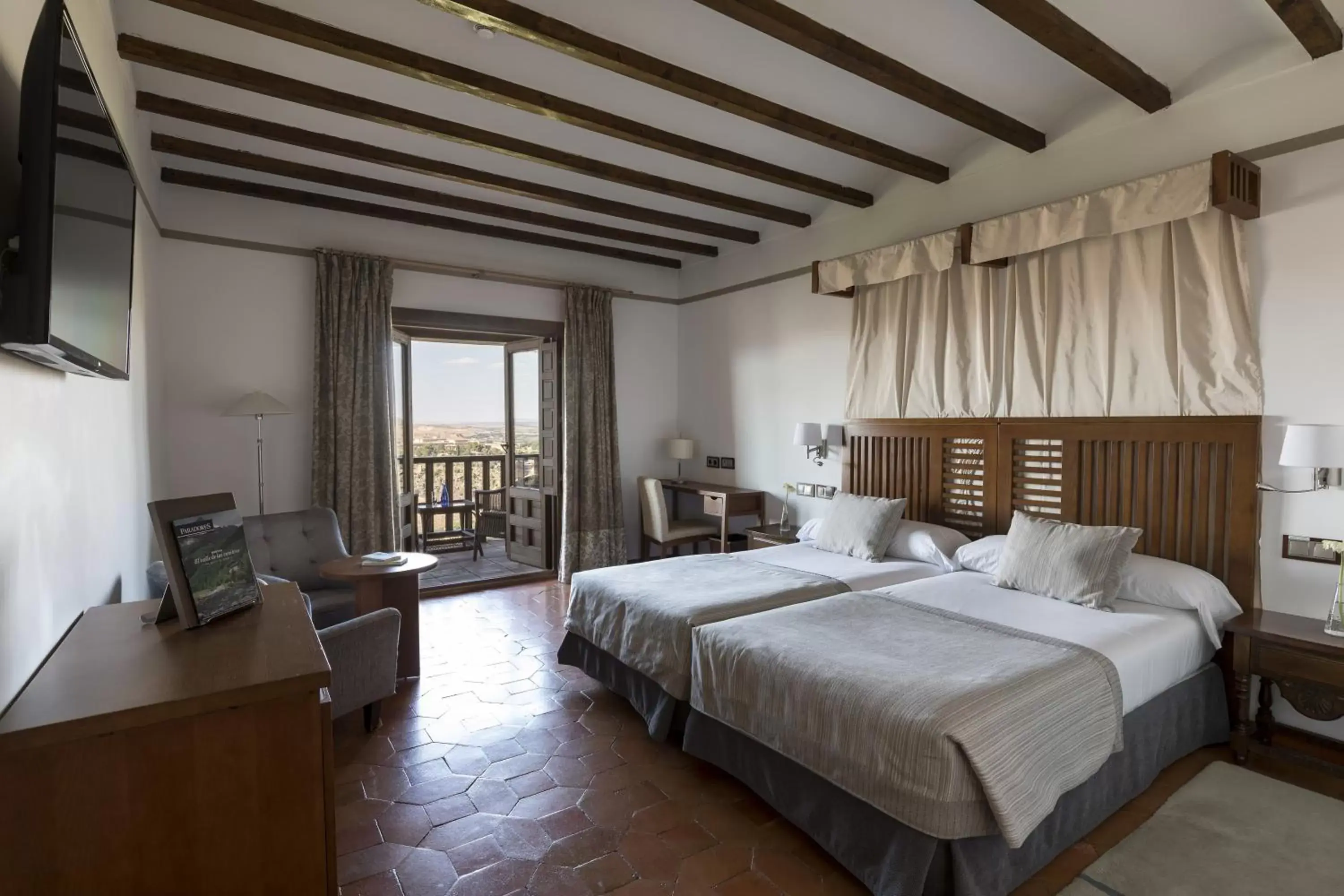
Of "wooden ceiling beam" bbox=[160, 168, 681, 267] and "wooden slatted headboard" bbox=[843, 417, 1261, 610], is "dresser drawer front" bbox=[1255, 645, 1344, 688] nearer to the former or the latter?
"wooden slatted headboard" bbox=[843, 417, 1261, 610]

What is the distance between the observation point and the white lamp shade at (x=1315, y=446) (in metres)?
2.44

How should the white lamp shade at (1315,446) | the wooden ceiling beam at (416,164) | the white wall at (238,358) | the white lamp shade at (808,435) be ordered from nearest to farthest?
the white lamp shade at (1315,446)
the wooden ceiling beam at (416,164)
the white wall at (238,358)
the white lamp shade at (808,435)


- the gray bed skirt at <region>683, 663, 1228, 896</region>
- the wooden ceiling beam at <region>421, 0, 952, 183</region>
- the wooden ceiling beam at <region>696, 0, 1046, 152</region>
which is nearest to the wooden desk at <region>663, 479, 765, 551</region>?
the wooden ceiling beam at <region>421, 0, 952, 183</region>

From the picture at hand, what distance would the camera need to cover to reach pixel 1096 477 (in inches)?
132

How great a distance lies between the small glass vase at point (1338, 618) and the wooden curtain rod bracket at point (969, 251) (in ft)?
6.78

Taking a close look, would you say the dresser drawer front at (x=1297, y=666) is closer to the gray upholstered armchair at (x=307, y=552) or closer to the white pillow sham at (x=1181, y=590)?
the white pillow sham at (x=1181, y=590)

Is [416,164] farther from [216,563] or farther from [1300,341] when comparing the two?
[1300,341]

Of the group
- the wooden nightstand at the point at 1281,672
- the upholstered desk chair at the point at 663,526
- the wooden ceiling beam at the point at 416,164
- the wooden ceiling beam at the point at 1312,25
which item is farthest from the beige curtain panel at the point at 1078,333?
the upholstered desk chair at the point at 663,526

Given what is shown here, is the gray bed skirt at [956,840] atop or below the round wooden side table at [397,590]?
below

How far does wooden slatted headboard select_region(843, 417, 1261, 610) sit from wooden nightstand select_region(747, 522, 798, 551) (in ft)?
2.05

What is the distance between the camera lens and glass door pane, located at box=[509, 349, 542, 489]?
6.15m

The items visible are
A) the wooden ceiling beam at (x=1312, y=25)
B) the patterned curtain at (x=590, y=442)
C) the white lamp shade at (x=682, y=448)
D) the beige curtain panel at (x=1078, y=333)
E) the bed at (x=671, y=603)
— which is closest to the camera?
the wooden ceiling beam at (x=1312, y=25)

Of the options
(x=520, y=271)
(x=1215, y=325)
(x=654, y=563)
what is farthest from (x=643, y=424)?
(x=1215, y=325)

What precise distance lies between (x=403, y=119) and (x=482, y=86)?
562 mm
